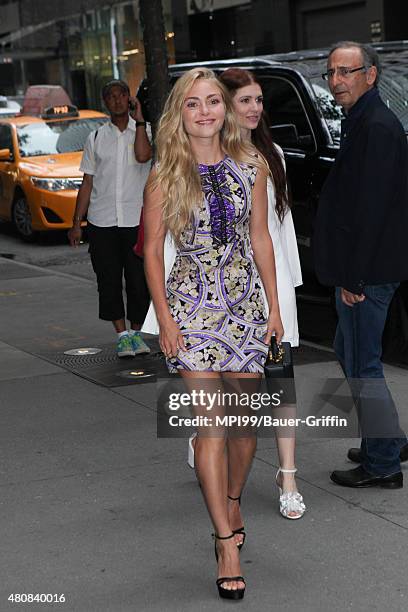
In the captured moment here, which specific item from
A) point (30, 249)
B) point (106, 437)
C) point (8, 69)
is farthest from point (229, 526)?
point (8, 69)

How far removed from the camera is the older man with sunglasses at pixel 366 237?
4.95 metres

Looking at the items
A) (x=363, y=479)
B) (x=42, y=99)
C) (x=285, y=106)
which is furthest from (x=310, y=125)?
(x=42, y=99)

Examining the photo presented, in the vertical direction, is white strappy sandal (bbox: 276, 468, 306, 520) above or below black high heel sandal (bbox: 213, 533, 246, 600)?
below

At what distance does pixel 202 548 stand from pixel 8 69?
35.0m

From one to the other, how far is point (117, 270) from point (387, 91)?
2.31 meters

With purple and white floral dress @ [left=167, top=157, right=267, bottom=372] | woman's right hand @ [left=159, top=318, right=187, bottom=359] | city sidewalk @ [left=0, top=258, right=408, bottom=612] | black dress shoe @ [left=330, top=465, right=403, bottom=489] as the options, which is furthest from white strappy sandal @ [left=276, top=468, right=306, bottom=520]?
woman's right hand @ [left=159, top=318, right=187, bottom=359]

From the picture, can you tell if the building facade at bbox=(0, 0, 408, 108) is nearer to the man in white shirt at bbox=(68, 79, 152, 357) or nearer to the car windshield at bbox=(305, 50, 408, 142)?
the car windshield at bbox=(305, 50, 408, 142)

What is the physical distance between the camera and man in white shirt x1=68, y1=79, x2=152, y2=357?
314 inches

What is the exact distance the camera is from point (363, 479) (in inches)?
209

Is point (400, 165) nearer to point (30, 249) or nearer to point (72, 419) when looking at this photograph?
point (72, 419)

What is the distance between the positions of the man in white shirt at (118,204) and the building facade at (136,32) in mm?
13837

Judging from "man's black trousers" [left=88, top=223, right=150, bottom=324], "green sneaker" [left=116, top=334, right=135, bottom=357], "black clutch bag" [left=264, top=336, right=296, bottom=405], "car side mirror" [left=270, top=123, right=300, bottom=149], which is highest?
"car side mirror" [left=270, top=123, right=300, bottom=149]

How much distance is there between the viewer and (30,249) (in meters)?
15.5

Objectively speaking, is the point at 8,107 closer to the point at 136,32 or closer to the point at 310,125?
the point at 136,32
